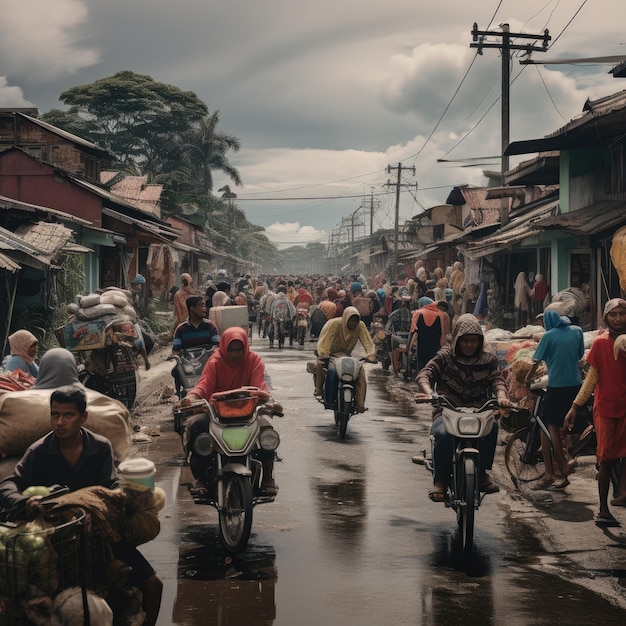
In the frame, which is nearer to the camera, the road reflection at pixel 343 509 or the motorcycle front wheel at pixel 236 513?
the motorcycle front wheel at pixel 236 513

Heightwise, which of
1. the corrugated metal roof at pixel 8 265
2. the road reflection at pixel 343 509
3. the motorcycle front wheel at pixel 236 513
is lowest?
the road reflection at pixel 343 509

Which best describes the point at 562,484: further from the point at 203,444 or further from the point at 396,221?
the point at 396,221

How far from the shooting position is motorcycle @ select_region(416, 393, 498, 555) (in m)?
7.08

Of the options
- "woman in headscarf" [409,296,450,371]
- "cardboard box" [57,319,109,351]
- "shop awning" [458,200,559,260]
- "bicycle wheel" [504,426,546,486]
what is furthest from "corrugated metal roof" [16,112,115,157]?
"bicycle wheel" [504,426,546,486]

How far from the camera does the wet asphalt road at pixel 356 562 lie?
19.3ft

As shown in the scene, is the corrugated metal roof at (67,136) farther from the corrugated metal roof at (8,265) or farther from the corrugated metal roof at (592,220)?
the corrugated metal roof at (8,265)

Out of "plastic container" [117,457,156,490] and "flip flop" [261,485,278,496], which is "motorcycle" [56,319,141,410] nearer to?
"flip flop" [261,485,278,496]

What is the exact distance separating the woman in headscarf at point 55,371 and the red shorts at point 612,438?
14.9 feet

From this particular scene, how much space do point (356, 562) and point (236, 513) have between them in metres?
0.94

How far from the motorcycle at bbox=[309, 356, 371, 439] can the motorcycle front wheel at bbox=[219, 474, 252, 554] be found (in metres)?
5.70

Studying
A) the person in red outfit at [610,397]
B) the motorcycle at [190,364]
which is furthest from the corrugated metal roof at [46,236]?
the person in red outfit at [610,397]

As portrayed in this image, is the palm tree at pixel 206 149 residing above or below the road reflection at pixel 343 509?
above

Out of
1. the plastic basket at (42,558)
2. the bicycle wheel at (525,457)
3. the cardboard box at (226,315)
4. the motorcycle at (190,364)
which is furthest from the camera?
the cardboard box at (226,315)

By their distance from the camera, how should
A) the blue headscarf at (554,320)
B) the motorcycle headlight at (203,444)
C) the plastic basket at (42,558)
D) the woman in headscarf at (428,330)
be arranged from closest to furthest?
the plastic basket at (42,558), the motorcycle headlight at (203,444), the blue headscarf at (554,320), the woman in headscarf at (428,330)
